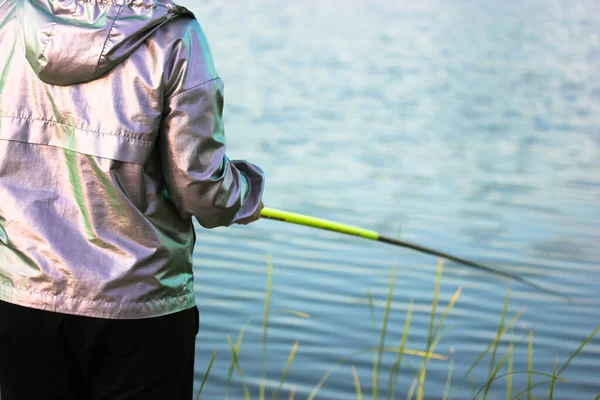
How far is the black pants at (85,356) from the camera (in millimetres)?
2064

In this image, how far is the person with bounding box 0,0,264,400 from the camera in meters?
2.04

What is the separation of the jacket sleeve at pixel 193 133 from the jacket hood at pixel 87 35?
0.07 m

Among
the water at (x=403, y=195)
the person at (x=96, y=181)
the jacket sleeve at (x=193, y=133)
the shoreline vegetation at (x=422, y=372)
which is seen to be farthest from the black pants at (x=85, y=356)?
the water at (x=403, y=195)

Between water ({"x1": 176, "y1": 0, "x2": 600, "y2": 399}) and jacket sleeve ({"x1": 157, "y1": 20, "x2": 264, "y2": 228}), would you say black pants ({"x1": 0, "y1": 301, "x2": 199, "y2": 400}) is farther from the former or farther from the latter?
water ({"x1": 176, "y1": 0, "x2": 600, "y2": 399})

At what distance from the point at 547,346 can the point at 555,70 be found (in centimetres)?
1111

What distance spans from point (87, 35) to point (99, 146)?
0.67ft

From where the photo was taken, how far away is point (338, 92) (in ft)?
41.2

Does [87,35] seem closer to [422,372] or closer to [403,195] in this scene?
[422,372]

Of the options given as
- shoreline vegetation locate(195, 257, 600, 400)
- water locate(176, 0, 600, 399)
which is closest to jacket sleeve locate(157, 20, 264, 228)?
shoreline vegetation locate(195, 257, 600, 400)

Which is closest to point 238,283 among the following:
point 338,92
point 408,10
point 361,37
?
point 338,92

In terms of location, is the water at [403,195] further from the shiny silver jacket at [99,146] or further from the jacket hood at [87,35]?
the jacket hood at [87,35]

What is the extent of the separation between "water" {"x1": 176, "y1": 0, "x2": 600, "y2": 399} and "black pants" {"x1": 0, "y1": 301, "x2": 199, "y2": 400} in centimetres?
170

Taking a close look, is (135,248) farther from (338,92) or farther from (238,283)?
(338,92)

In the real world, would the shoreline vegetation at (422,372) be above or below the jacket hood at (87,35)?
below
